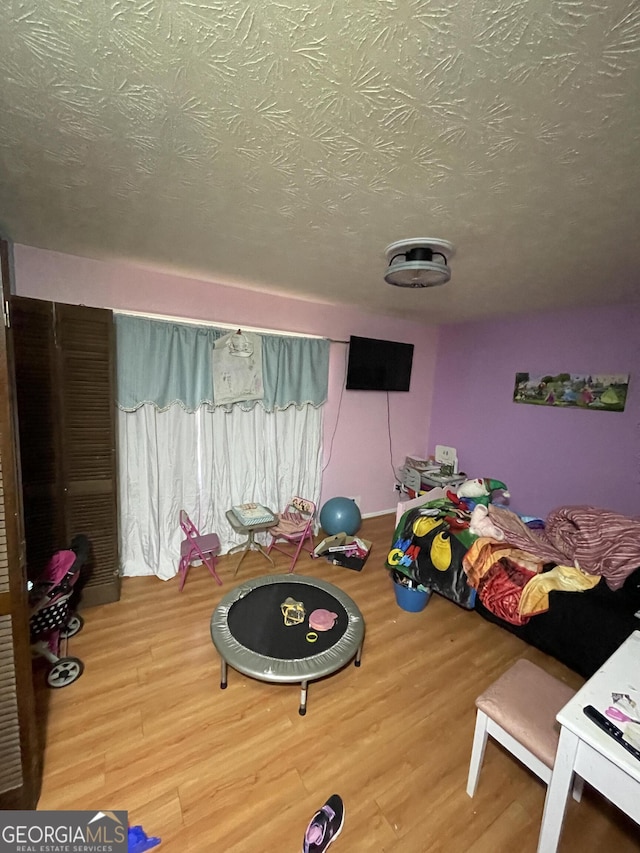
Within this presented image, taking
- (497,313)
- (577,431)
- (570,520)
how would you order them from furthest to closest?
(497,313)
(577,431)
(570,520)

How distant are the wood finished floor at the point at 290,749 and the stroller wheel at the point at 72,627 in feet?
0.17

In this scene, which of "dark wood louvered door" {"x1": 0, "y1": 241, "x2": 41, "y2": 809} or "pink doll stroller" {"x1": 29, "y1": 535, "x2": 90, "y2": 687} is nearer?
"dark wood louvered door" {"x1": 0, "y1": 241, "x2": 41, "y2": 809}

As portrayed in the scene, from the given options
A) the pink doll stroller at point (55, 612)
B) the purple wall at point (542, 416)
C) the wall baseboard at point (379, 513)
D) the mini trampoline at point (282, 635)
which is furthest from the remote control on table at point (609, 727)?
the wall baseboard at point (379, 513)

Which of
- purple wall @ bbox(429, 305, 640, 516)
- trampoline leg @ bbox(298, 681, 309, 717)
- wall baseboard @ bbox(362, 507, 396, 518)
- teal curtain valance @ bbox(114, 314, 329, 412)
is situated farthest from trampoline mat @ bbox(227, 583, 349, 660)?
purple wall @ bbox(429, 305, 640, 516)

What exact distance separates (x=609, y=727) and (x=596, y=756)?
0.26 feet

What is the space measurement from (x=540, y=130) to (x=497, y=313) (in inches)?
107

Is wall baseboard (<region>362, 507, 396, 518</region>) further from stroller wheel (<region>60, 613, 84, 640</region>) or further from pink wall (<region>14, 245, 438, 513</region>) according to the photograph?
stroller wheel (<region>60, 613, 84, 640</region>)

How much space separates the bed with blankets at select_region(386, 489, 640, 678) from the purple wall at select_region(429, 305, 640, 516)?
809 mm

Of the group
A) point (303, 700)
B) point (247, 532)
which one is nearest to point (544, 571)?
point (303, 700)

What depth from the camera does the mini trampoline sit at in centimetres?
167

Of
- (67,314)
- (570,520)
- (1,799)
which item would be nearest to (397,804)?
(1,799)

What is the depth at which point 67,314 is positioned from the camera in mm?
2092

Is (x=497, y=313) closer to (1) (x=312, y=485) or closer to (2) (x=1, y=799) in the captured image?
(1) (x=312, y=485)

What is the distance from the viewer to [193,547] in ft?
8.96
